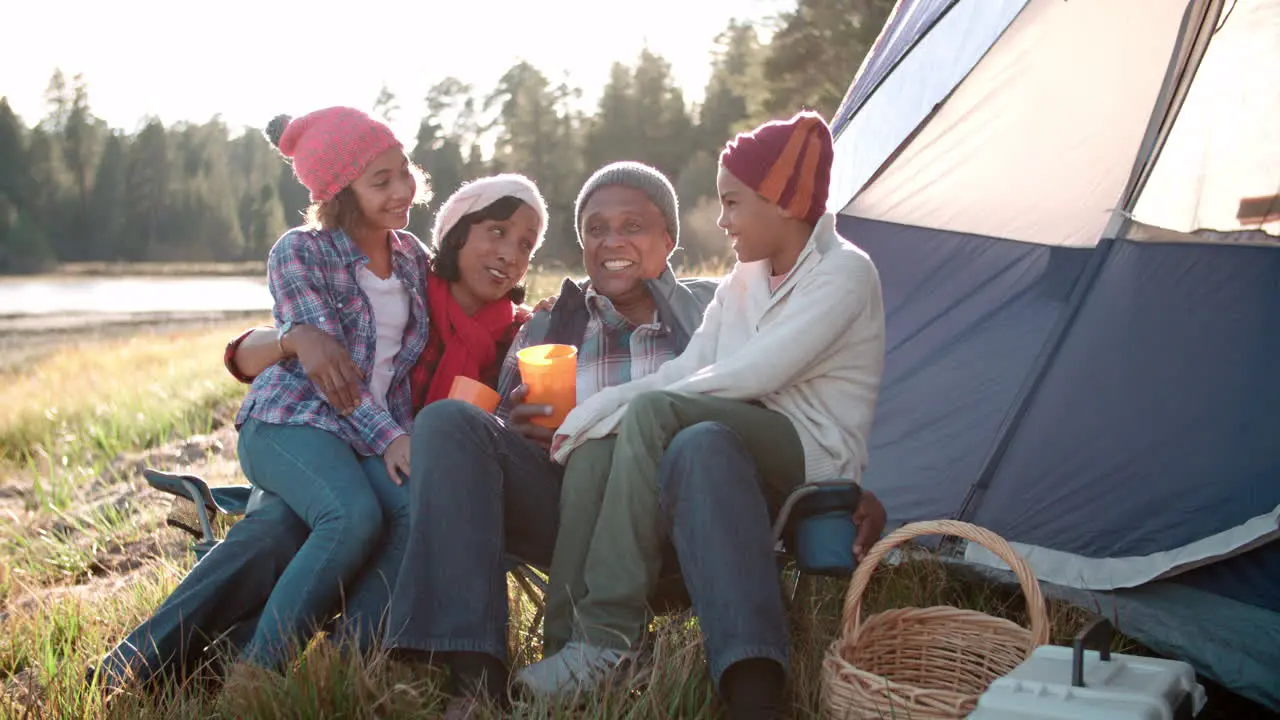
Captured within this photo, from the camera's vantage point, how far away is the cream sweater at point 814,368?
2.12 m

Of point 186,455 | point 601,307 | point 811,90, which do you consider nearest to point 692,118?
point 811,90

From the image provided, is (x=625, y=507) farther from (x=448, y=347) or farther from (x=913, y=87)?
(x=913, y=87)

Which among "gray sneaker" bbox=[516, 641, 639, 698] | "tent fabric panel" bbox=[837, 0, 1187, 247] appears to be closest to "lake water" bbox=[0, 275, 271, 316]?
"tent fabric panel" bbox=[837, 0, 1187, 247]

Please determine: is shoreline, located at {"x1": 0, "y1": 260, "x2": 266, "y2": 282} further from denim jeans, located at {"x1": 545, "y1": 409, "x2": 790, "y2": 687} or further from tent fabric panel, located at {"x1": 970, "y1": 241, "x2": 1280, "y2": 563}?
denim jeans, located at {"x1": 545, "y1": 409, "x2": 790, "y2": 687}

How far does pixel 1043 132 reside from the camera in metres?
3.19

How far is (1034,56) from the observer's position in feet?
10.2

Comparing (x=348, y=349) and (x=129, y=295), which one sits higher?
(x=348, y=349)

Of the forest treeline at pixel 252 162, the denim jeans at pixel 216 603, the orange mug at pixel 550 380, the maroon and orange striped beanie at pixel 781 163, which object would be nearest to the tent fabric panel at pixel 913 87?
the maroon and orange striped beanie at pixel 781 163

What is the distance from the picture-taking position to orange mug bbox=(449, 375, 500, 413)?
7.87 feet

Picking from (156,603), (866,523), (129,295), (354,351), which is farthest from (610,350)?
(129,295)

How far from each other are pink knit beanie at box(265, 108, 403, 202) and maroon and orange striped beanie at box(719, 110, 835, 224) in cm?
81

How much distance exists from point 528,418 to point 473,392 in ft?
Answer: 0.45

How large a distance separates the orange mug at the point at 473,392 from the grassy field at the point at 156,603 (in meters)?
0.48

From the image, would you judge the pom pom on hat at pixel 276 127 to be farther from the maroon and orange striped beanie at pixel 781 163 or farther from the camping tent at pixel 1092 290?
the camping tent at pixel 1092 290
